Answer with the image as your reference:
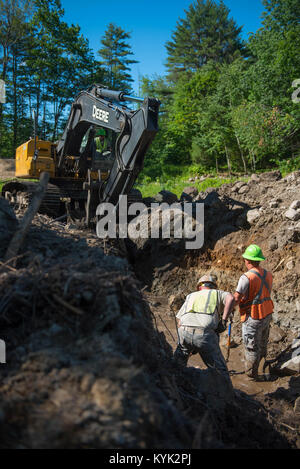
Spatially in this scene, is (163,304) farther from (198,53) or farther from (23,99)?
(198,53)

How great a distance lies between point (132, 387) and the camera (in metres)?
1.79

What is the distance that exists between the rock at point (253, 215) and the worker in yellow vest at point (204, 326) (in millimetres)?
4247

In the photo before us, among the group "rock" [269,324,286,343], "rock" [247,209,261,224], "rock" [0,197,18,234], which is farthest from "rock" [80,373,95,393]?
"rock" [247,209,261,224]

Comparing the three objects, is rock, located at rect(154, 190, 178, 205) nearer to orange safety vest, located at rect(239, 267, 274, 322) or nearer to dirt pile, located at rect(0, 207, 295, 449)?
orange safety vest, located at rect(239, 267, 274, 322)

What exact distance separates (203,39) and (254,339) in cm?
3439

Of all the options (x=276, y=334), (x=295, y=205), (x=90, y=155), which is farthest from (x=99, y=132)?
(x=276, y=334)

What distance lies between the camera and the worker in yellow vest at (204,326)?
3.91 meters

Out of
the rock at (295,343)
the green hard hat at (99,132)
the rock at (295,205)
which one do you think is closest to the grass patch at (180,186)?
the green hard hat at (99,132)

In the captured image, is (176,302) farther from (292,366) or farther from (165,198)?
(165,198)

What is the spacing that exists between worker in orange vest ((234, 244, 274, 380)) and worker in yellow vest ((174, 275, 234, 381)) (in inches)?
27.0

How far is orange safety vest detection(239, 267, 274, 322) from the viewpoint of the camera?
4.71 m

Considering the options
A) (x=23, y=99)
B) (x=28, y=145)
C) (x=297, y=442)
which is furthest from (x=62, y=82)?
(x=297, y=442)

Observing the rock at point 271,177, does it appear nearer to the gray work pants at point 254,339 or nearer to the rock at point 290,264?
the rock at point 290,264

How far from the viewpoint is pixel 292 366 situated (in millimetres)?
4574
